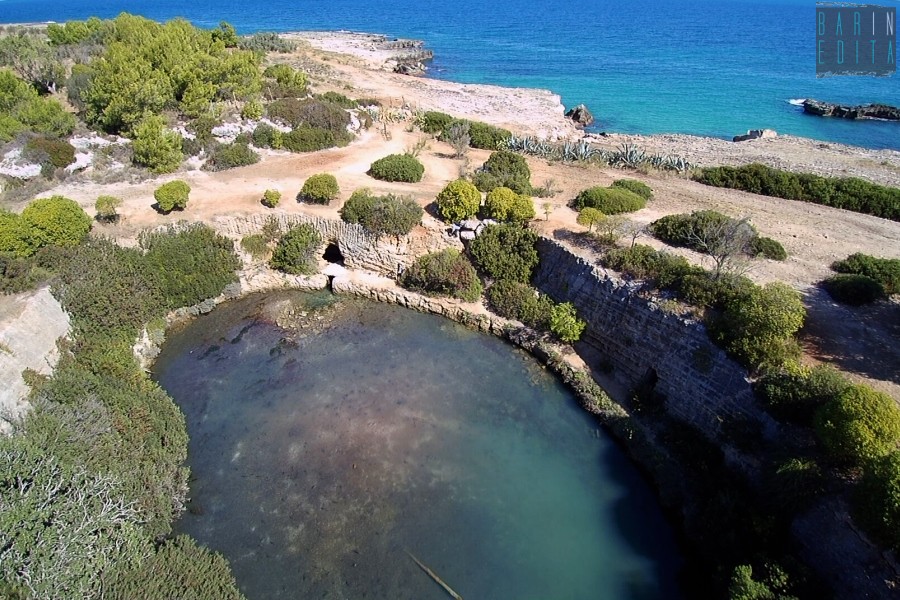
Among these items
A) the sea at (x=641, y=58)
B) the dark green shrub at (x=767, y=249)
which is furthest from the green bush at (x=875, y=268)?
the sea at (x=641, y=58)

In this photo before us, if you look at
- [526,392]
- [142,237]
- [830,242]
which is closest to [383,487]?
[526,392]

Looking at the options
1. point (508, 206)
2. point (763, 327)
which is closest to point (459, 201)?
point (508, 206)

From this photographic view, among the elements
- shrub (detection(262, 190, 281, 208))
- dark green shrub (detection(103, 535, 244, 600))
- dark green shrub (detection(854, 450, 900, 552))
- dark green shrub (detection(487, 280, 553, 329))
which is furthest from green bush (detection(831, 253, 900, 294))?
shrub (detection(262, 190, 281, 208))

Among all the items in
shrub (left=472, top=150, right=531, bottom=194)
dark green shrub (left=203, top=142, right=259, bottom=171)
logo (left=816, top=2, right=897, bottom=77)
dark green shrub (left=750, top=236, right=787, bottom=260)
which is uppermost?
logo (left=816, top=2, right=897, bottom=77)

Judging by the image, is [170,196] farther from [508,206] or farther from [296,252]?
[508,206]

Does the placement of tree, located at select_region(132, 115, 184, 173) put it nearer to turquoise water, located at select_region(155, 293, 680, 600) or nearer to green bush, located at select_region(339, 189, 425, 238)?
green bush, located at select_region(339, 189, 425, 238)

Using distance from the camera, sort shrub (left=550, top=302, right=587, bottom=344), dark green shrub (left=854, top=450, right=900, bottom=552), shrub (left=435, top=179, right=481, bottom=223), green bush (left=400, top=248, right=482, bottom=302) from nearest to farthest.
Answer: dark green shrub (left=854, top=450, right=900, bottom=552), shrub (left=550, top=302, right=587, bottom=344), green bush (left=400, top=248, right=482, bottom=302), shrub (left=435, top=179, right=481, bottom=223)

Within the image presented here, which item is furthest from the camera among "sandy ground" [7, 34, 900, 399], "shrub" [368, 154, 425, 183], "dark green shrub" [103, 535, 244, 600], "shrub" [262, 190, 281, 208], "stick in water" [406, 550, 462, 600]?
"shrub" [368, 154, 425, 183]
